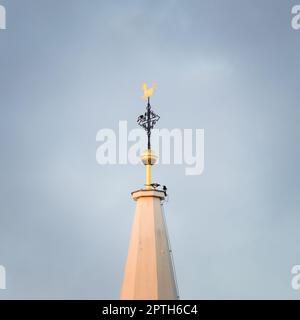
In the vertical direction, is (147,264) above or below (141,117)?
below

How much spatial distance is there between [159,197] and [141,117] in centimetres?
418

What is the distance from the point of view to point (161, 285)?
34812 mm
